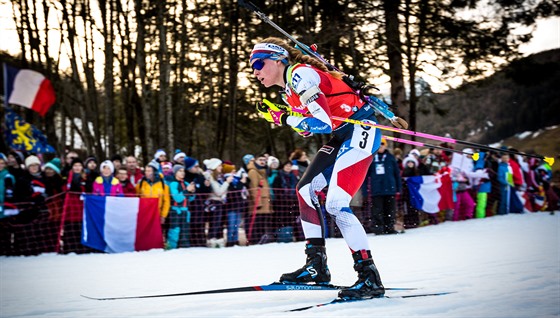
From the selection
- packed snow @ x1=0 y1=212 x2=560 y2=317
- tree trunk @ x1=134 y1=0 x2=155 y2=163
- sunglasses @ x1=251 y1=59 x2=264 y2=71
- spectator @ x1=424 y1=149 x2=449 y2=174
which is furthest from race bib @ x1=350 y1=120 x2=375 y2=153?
tree trunk @ x1=134 y1=0 x2=155 y2=163

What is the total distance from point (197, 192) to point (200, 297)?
18.4 ft

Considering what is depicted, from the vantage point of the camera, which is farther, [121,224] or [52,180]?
[52,180]

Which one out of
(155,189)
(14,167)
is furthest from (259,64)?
(14,167)

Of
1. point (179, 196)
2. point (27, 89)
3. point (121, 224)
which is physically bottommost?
point (121, 224)

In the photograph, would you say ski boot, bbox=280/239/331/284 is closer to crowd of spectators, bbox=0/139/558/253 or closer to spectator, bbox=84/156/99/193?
crowd of spectators, bbox=0/139/558/253

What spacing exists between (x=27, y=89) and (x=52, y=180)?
5932mm

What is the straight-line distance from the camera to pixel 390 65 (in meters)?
14.5

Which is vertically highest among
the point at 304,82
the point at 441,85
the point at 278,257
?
the point at 441,85

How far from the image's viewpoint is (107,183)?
361 inches

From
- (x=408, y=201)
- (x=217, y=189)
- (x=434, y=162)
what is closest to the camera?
(x=217, y=189)

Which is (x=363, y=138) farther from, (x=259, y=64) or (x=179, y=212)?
(x=179, y=212)

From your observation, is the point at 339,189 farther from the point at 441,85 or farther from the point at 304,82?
the point at 441,85

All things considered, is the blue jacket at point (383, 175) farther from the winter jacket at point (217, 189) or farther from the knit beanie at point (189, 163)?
the knit beanie at point (189, 163)

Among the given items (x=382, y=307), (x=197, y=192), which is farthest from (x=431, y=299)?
(x=197, y=192)
